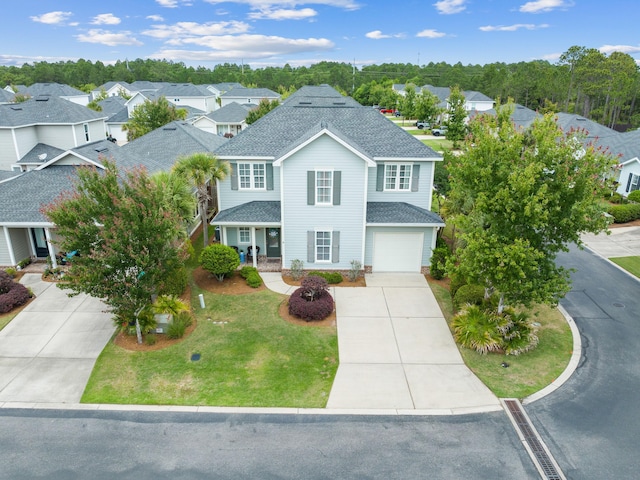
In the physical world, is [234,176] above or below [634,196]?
above

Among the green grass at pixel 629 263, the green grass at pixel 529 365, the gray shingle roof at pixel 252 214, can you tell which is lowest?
the green grass at pixel 529 365

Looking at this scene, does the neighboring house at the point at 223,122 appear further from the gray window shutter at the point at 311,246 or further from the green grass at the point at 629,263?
the green grass at the point at 629,263

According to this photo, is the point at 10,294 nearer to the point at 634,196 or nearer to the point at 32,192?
the point at 32,192

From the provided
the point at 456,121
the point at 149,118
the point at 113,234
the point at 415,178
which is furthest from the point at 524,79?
the point at 113,234

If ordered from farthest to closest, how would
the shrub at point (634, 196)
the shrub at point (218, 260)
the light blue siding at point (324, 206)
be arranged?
the shrub at point (634, 196) < the shrub at point (218, 260) < the light blue siding at point (324, 206)

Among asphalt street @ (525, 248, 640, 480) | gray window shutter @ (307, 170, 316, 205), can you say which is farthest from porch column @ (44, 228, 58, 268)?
asphalt street @ (525, 248, 640, 480)

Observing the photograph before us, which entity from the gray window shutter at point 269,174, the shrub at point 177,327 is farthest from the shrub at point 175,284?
the gray window shutter at point 269,174

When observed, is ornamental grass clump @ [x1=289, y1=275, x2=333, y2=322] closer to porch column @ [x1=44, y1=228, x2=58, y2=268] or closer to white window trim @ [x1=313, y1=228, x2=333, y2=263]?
white window trim @ [x1=313, y1=228, x2=333, y2=263]
